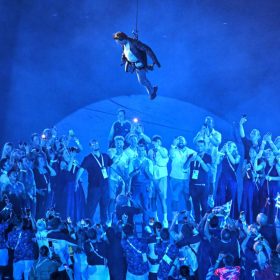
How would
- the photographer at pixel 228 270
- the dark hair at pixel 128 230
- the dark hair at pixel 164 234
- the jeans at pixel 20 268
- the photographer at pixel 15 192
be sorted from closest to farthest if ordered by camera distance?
the photographer at pixel 228 270, the dark hair at pixel 164 234, the dark hair at pixel 128 230, the jeans at pixel 20 268, the photographer at pixel 15 192

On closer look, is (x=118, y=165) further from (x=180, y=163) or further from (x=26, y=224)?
(x=26, y=224)

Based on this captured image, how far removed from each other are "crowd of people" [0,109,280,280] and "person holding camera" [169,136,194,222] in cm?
2

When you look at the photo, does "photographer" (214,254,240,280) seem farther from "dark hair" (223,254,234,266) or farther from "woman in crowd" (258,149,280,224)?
"woman in crowd" (258,149,280,224)

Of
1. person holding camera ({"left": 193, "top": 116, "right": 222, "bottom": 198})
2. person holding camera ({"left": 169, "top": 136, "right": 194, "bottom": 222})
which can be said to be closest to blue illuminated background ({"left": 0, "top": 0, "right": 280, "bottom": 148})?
person holding camera ({"left": 193, "top": 116, "right": 222, "bottom": 198})

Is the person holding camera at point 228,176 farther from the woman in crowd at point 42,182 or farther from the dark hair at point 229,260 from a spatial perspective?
the woman in crowd at point 42,182

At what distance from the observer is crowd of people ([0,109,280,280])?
28.3ft

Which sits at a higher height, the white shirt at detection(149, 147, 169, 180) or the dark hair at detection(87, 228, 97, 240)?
the white shirt at detection(149, 147, 169, 180)

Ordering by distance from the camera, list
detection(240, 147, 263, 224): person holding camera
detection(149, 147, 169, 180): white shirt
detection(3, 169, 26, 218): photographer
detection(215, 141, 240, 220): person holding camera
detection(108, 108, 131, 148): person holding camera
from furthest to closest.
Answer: detection(3, 169, 26, 218): photographer → detection(108, 108, 131, 148): person holding camera → detection(149, 147, 169, 180): white shirt → detection(215, 141, 240, 220): person holding camera → detection(240, 147, 263, 224): person holding camera

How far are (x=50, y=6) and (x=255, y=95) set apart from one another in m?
5.27

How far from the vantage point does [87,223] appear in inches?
382

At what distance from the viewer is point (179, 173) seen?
1001cm

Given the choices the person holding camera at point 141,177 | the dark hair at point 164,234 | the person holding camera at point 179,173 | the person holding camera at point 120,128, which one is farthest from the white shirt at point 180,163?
the dark hair at point 164,234

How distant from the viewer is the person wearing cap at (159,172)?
393 inches

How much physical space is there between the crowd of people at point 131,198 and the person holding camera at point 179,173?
0.02 m
